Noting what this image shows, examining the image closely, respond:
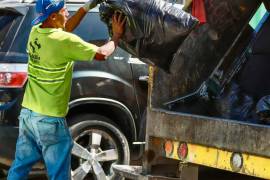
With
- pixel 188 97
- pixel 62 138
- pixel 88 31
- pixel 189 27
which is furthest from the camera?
pixel 88 31

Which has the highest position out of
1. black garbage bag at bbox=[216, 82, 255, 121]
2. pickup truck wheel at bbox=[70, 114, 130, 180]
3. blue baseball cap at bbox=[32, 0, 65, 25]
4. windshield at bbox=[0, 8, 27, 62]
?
blue baseball cap at bbox=[32, 0, 65, 25]

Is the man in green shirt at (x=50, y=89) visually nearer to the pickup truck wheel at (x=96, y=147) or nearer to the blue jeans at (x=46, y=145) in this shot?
the blue jeans at (x=46, y=145)

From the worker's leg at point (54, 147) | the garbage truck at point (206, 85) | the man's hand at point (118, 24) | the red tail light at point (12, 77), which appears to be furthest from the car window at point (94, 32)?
the man's hand at point (118, 24)

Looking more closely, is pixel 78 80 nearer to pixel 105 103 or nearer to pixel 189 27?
pixel 105 103

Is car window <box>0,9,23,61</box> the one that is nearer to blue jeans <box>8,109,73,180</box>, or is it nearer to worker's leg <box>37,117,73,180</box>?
blue jeans <box>8,109,73,180</box>

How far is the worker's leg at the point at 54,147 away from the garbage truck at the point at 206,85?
1.38 feet

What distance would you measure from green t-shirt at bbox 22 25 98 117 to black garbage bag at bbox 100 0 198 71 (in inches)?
22.1

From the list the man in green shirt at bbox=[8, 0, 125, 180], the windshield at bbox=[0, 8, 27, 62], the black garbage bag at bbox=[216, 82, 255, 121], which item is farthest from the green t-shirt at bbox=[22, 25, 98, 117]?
the windshield at bbox=[0, 8, 27, 62]

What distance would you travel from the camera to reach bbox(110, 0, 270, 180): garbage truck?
4660mm

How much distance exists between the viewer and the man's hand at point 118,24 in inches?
186

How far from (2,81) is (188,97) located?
2260 millimetres

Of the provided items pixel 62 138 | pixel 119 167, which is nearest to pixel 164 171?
pixel 119 167

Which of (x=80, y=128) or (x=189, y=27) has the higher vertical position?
(x=189, y=27)

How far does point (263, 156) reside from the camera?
4.04 metres
